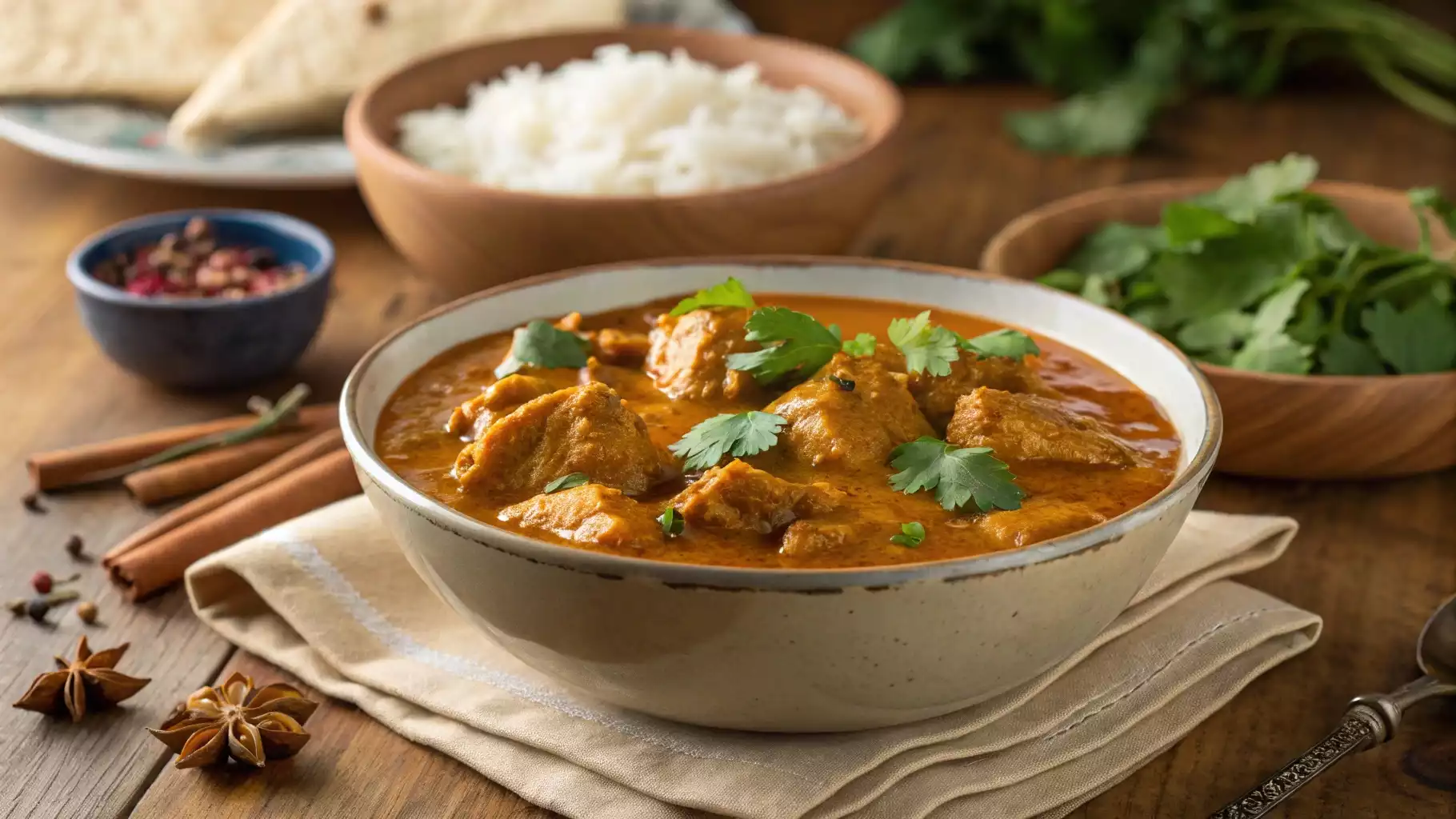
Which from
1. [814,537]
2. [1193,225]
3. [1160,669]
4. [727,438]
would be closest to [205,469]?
[727,438]

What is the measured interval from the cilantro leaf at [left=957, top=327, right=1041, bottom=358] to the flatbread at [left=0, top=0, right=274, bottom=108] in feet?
9.76

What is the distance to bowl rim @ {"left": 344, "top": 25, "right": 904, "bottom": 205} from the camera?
334 centimetres

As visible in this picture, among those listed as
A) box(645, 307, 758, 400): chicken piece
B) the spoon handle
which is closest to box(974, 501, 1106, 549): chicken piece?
the spoon handle

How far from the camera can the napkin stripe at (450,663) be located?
2.13 metres

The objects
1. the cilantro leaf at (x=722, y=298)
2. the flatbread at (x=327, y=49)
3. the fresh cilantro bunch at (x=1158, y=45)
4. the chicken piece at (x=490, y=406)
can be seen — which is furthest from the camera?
the fresh cilantro bunch at (x=1158, y=45)

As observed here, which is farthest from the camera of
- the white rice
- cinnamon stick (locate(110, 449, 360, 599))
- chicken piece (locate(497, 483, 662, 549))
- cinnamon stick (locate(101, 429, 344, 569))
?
the white rice

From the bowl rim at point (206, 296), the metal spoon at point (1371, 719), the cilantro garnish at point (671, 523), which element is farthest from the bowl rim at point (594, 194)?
the metal spoon at point (1371, 719)

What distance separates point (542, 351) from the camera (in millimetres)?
2520

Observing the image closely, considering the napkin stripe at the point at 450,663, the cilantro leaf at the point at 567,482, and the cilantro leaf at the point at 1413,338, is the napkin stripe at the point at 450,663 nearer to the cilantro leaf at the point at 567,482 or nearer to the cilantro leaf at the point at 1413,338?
the cilantro leaf at the point at 567,482

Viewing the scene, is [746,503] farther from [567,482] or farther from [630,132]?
[630,132]

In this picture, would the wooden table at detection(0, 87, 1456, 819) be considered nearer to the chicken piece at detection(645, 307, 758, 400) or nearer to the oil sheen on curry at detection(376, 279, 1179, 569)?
the oil sheen on curry at detection(376, 279, 1179, 569)

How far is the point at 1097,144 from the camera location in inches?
198

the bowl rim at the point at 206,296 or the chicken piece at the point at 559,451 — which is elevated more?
the chicken piece at the point at 559,451

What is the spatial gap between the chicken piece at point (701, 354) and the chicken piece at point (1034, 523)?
1.73 ft
